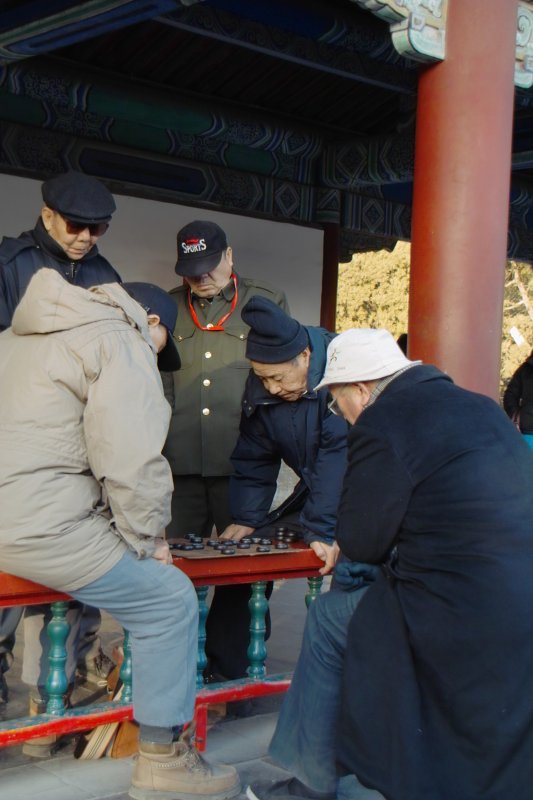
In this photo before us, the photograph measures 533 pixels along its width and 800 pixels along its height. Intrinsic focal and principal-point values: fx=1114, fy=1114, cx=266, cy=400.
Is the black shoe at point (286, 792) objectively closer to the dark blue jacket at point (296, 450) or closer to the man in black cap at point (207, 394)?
the dark blue jacket at point (296, 450)

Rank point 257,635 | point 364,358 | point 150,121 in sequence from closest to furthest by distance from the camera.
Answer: point 364,358, point 257,635, point 150,121

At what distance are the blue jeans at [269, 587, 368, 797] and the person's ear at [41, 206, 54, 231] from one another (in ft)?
5.50

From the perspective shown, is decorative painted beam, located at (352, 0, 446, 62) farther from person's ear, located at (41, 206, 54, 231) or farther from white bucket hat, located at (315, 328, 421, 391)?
white bucket hat, located at (315, 328, 421, 391)

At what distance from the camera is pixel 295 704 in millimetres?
3014

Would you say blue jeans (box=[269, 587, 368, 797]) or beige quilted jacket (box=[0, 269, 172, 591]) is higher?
beige quilted jacket (box=[0, 269, 172, 591])

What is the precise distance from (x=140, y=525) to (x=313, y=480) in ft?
3.21

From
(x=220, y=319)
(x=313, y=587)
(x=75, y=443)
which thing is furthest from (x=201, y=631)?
(x=220, y=319)

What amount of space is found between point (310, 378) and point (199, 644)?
93 cm

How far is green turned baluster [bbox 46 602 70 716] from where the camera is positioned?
3100 mm

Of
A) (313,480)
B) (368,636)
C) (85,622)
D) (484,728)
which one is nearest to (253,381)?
(313,480)

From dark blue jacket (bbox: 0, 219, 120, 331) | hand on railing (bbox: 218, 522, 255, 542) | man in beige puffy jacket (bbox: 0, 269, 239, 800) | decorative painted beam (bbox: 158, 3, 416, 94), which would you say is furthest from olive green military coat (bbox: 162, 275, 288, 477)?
decorative painted beam (bbox: 158, 3, 416, 94)

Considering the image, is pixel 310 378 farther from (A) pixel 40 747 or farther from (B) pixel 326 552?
(A) pixel 40 747

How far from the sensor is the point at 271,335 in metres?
3.57

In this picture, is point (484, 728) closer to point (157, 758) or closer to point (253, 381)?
point (157, 758)
